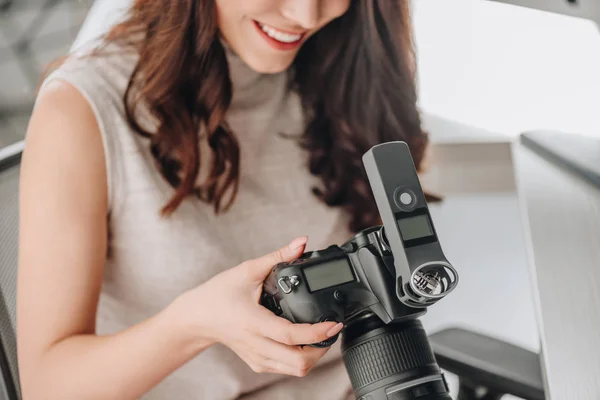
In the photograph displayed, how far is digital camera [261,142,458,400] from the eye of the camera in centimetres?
30

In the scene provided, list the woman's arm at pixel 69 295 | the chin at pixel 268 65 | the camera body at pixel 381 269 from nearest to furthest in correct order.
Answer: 1. the camera body at pixel 381 269
2. the woman's arm at pixel 69 295
3. the chin at pixel 268 65

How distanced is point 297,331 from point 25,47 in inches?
10.8

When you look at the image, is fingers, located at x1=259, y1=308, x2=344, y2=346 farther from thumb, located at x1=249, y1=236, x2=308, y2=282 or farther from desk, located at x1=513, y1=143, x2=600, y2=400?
desk, located at x1=513, y1=143, x2=600, y2=400

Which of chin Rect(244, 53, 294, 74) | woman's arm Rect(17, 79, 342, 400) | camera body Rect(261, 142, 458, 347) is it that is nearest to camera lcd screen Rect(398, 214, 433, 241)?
camera body Rect(261, 142, 458, 347)

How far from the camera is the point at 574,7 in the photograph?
1.77ft

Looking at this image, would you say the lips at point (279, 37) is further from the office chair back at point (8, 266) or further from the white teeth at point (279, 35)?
the office chair back at point (8, 266)

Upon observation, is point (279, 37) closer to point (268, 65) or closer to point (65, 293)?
point (268, 65)

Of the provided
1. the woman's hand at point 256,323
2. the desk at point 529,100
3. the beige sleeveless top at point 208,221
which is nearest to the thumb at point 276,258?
the woman's hand at point 256,323

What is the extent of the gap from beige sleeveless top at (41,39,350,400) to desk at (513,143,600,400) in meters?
0.17

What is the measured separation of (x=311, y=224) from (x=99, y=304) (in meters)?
0.18

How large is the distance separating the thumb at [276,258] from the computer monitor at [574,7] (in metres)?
0.34

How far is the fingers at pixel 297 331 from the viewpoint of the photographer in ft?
1.08

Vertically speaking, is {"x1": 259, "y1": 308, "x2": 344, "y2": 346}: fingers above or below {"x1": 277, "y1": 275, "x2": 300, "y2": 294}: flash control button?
below

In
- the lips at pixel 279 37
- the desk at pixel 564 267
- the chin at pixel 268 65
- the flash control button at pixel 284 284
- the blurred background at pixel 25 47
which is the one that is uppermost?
the blurred background at pixel 25 47
